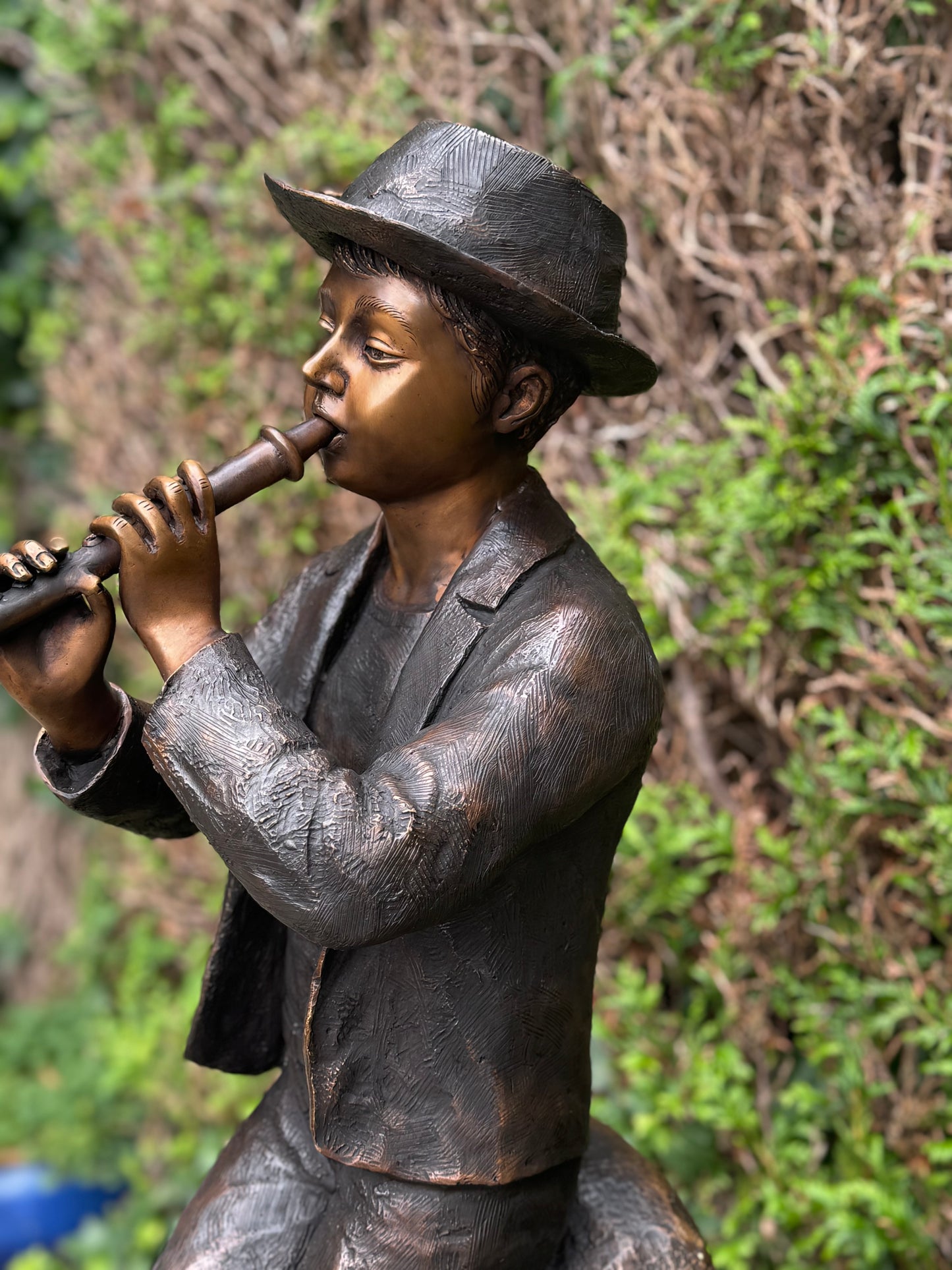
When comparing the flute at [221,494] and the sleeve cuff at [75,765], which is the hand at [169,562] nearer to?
the flute at [221,494]

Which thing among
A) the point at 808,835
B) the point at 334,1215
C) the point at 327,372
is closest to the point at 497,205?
the point at 327,372

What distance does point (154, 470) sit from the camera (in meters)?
4.30

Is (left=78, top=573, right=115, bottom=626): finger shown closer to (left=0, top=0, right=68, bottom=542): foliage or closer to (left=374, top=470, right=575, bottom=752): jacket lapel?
(left=374, top=470, right=575, bottom=752): jacket lapel

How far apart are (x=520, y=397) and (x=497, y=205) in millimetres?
213

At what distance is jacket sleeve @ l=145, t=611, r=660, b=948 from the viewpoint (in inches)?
50.3

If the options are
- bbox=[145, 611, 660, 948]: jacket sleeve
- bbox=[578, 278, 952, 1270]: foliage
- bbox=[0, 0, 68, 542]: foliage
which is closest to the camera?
bbox=[145, 611, 660, 948]: jacket sleeve

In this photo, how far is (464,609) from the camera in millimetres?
1516

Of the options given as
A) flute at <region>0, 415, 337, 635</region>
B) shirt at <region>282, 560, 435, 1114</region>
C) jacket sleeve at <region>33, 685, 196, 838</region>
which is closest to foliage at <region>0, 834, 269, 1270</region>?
shirt at <region>282, 560, 435, 1114</region>

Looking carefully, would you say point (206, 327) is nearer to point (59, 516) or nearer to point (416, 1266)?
point (59, 516)

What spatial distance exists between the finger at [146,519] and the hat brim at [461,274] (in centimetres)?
36

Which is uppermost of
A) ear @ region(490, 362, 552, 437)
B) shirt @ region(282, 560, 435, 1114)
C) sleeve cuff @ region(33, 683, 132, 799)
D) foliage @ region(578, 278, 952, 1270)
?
ear @ region(490, 362, 552, 437)

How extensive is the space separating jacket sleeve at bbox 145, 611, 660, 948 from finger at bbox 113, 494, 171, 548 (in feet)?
0.40

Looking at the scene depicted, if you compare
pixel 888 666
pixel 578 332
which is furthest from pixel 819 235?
pixel 578 332

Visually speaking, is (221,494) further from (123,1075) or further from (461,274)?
(123,1075)
